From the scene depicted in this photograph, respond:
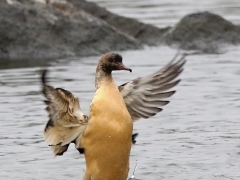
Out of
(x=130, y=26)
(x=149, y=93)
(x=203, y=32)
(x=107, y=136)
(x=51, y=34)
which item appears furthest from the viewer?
(x=130, y=26)

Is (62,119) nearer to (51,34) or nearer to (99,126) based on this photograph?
(99,126)

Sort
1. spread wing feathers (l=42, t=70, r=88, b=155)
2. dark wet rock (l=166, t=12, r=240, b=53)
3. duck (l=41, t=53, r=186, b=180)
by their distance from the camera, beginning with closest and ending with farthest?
1. spread wing feathers (l=42, t=70, r=88, b=155)
2. duck (l=41, t=53, r=186, b=180)
3. dark wet rock (l=166, t=12, r=240, b=53)

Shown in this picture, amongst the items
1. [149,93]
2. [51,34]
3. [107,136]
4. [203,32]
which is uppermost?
[149,93]

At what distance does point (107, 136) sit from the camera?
8594mm

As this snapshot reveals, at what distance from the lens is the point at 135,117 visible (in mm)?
9602

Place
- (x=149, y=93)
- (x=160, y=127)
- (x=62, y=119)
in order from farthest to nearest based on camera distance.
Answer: (x=160, y=127), (x=149, y=93), (x=62, y=119)

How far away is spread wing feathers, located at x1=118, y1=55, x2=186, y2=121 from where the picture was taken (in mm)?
9562

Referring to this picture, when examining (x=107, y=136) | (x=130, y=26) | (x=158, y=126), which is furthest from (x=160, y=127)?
(x=130, y=26)

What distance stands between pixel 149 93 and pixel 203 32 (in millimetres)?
10840

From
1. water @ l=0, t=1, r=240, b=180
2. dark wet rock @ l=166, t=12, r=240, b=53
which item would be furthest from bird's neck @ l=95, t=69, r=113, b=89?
dark wet rock @ l=166, t=12, r=240, b=53

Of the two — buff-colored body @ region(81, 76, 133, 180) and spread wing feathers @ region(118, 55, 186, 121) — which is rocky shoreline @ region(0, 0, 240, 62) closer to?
spread wing feathers @ region(118, 55, 186, 121)

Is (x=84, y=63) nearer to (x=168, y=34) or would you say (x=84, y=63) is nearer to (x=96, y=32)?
(x=96, y=32)

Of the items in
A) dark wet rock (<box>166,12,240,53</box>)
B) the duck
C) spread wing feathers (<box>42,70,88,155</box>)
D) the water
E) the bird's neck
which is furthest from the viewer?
dark wet rock (<box>166,12,240,53</box>)

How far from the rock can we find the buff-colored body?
999 centimetres
